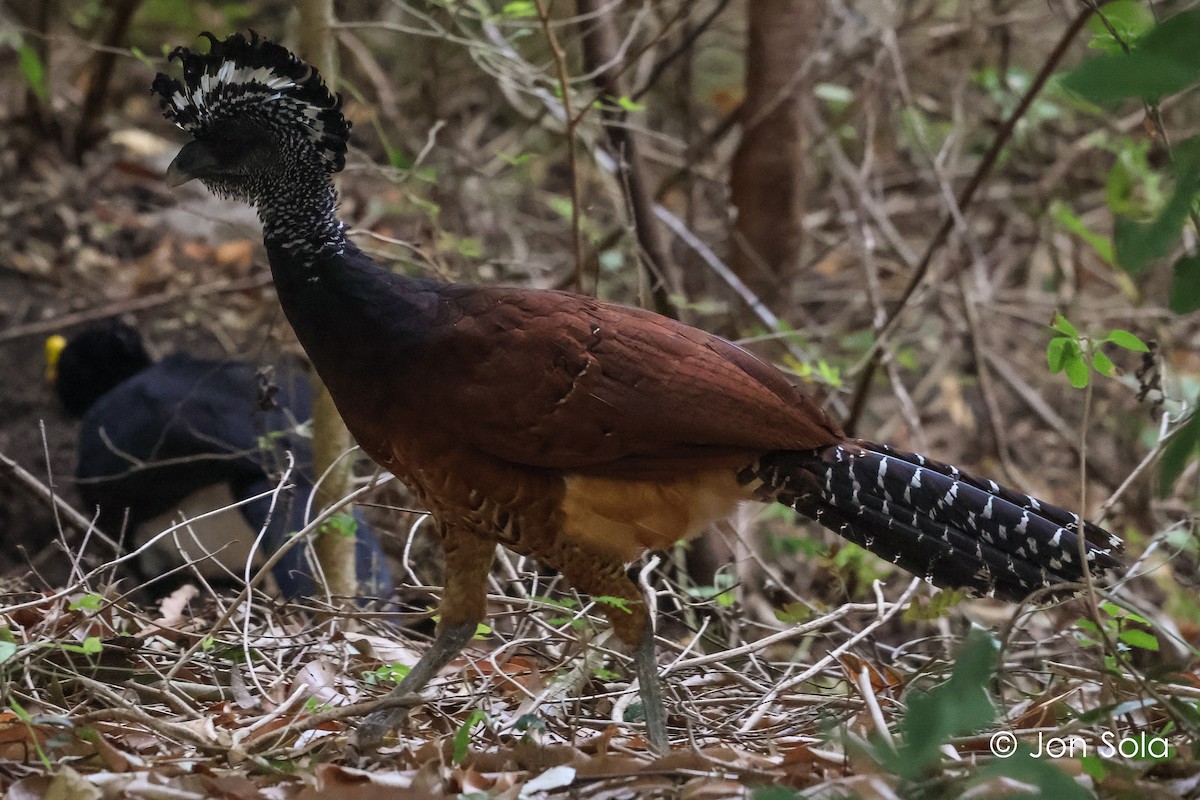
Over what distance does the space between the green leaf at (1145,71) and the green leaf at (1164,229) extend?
0.42 ft

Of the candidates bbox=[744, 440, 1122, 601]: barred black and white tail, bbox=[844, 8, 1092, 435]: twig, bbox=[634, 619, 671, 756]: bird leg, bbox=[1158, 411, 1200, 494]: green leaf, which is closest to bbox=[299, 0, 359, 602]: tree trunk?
bbox=[634, 619, 671, 756]: bird leg

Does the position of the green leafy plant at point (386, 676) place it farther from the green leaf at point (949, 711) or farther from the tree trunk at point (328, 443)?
the green leaf at point (949, 711)

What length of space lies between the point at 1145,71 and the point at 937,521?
147cm

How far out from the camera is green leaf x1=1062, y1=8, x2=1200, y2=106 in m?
1.73

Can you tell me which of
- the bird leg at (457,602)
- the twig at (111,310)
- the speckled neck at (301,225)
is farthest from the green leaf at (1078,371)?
the twig at (111,310)

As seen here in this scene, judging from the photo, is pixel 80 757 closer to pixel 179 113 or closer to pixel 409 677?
pixel 409 677

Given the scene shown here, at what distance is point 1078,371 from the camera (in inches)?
112

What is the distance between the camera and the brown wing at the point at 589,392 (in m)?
2.78

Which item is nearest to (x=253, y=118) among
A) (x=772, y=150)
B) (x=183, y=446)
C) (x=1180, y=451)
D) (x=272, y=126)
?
(x=272, y=126)

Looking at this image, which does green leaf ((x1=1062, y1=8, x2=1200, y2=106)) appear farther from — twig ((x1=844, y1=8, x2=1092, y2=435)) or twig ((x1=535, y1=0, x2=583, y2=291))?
twig ((x1=844, y1=8, x2=1092, y2=435))

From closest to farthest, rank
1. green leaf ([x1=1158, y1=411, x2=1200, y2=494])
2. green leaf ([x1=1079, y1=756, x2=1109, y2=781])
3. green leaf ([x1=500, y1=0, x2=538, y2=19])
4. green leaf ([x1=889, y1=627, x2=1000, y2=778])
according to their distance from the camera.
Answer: green leaf ([x1=889, y1=627, x2=1000, y2=778])
green leaf ([x1=1158, y1=411, x2=1200, y2=494])
green leaf ([x1=1079, y1=756, x2=1109, y2=781])
green leaf ([x1=500, y1=0, x2=538, y2=19])

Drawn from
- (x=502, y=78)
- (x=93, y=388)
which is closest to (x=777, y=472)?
(x=502, y=78)

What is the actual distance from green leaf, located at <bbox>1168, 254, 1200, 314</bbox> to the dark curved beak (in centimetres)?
214

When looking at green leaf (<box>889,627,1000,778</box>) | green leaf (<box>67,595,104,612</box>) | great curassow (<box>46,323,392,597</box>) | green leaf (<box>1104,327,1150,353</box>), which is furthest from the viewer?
great curassow (<box>46,323,392,597</box>)
